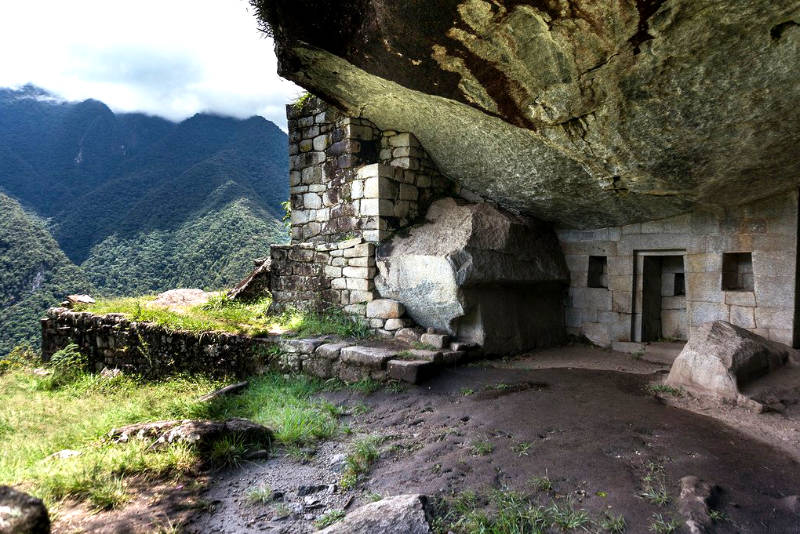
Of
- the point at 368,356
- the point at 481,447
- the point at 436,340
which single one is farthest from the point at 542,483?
the point at 436,340

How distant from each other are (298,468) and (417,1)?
3.60 meters

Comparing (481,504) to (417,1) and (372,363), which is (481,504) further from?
(417,1)

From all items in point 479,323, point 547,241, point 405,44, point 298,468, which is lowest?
point 298,468

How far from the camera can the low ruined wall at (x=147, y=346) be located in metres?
6.52

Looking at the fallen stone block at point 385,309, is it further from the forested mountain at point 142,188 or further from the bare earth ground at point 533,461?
the forested mountain at point 142,188

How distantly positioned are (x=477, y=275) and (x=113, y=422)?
406 cm

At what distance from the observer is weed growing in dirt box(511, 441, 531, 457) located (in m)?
3.23

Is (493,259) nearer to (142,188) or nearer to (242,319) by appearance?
(242,319)

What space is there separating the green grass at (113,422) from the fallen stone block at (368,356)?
1.17ft

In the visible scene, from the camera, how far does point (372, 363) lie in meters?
5.23

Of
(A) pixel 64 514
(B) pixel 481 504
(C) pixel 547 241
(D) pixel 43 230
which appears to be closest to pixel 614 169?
(C) pixel 547 241

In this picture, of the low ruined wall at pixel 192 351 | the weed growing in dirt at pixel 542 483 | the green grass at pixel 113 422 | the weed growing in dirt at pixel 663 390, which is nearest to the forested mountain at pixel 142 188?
the low ruined wall at pixel 192 351

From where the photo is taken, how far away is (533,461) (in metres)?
3.11

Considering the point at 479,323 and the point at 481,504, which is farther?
the point at 479,323
